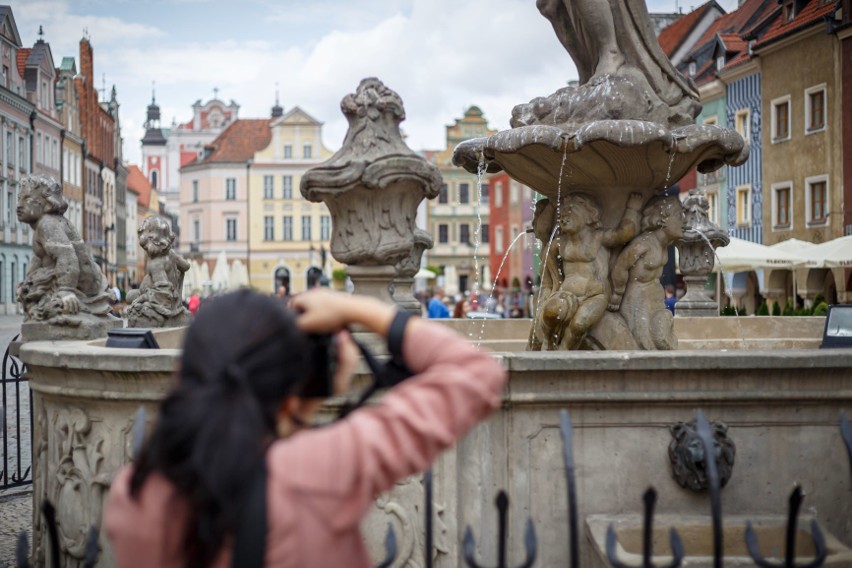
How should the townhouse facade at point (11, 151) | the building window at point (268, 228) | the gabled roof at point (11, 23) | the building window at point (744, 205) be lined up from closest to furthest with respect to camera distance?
the building window at point (744, 205) < the townhouse facade at point (11, 151) < the gabled roof at point (11, 23) < the building window at point (268, 228)

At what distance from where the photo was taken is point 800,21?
3434 cm

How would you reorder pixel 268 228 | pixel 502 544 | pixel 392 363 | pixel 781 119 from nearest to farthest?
pixel 392 363
pixel 502 544
pixel 781 119
pixel 268 228

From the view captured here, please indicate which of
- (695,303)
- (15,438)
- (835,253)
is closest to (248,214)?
(835,253)

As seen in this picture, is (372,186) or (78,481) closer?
(78,481)

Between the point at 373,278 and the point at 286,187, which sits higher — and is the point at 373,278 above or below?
below

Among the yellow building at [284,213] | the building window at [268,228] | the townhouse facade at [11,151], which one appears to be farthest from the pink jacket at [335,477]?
the building window at [268,228]

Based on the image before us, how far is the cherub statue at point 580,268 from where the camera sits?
24.4 feet

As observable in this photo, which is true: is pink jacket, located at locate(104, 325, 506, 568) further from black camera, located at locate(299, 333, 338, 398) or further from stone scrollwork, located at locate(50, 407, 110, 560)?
stone scrollwork, located at locate(50, 407, 110, 560)

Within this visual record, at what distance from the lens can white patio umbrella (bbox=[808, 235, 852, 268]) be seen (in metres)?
20.6

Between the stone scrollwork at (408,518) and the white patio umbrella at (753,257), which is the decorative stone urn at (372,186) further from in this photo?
the white patio umbrella at (753,257)

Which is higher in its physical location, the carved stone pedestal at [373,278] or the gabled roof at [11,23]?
the gabled roof at [11,23]

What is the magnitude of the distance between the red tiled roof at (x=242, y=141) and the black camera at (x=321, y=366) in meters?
90.0

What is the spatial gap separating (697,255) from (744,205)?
2445cm

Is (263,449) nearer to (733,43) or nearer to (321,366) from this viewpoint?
(321,366)
